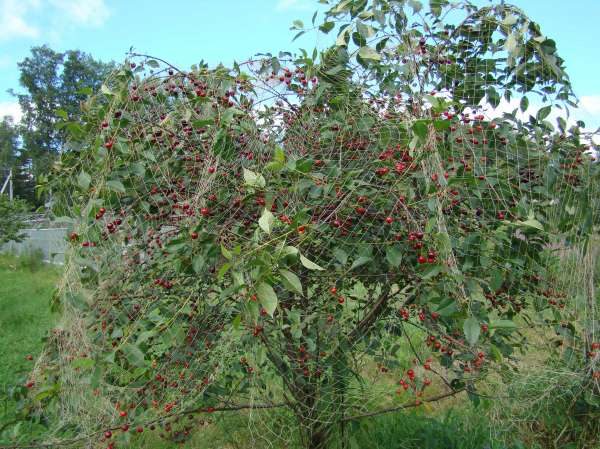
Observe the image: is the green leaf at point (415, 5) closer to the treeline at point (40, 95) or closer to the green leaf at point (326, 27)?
the green leaf at point (326, 27)

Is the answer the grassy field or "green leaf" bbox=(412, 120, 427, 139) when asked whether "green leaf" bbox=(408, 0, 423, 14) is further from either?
the grassy field

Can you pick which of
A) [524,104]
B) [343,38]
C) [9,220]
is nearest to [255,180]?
[343,38]

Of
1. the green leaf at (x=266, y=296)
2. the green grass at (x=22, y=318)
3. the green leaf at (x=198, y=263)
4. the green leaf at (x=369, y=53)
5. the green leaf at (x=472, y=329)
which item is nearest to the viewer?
the green leaf at (x=266, y=296)

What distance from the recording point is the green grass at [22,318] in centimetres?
389

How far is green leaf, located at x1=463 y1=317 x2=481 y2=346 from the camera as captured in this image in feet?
4.48

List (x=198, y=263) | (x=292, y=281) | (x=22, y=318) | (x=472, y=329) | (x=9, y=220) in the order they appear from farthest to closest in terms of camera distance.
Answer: (x=9, y=220) → (x=22, y=318) → (x=198, y=263) → (x=472, y=329) → (x=292, y=281)

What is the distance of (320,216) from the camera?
154cm

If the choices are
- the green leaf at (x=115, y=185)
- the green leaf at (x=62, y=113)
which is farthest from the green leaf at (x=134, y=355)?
the green leaf at (x=62, y=113)

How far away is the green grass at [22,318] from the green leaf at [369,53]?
1.37m

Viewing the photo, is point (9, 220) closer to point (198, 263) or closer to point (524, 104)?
point (198, 263)

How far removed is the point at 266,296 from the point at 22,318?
17.5ft

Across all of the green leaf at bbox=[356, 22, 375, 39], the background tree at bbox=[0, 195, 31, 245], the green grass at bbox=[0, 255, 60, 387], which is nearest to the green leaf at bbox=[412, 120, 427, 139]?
the green leaf at bbox=[356, 22, 375, 39]

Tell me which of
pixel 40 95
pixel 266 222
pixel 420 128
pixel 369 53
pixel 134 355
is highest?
pixel 40 95

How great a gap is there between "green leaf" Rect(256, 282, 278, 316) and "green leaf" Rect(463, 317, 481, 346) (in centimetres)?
54
